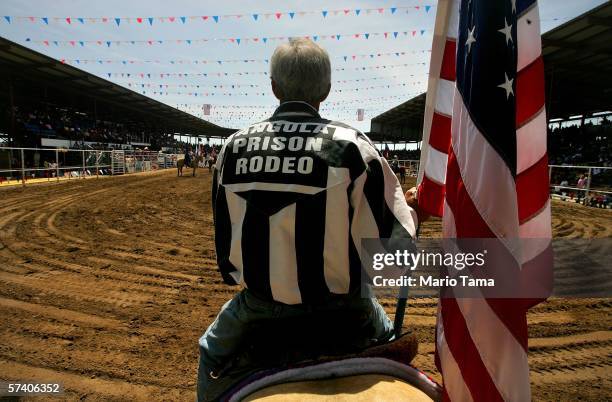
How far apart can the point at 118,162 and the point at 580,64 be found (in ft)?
84.9

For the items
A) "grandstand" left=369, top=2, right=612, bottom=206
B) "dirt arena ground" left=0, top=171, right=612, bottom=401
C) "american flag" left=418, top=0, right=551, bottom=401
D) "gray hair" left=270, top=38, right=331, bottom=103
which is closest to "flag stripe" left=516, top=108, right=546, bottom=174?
"american flag" left=418, top=0, right=551, bottom=401

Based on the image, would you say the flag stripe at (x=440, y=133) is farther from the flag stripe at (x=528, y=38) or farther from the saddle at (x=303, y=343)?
the saddle at (x=303, y=343)

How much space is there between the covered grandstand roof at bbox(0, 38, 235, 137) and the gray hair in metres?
19.8

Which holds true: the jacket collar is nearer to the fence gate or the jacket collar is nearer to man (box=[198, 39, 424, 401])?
man (box=[198, 39, 424, 401])

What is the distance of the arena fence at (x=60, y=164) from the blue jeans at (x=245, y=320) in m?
15.3

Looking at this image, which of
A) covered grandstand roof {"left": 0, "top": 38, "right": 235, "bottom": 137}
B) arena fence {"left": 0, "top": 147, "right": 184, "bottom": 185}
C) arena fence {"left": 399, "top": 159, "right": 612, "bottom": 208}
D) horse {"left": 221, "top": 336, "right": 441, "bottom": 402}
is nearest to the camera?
horse {"left": 221, "top": 336, "right": 441, "bottom": 402}

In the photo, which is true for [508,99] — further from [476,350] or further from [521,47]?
[476,350]

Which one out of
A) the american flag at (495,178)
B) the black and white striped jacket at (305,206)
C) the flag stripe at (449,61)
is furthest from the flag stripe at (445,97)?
the black and white striped jacket at (305,206)

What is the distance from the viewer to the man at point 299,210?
4.14 ft

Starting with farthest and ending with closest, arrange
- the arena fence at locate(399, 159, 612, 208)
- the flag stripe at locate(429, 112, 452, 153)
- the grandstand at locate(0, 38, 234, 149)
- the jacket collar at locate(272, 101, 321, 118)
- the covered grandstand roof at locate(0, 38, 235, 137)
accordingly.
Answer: the grandstand at locate(0, 38, 234, 149)
the covered grandstand roof at locate(0, 38, 235, 137)
the arena fence at locate(399, 159, 612, 208)
the flag stripe at locate(429, 112, 452, 153)
the jacket collar at locate(272, 101, 321, 118)

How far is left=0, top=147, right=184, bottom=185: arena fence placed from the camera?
14.6 metres

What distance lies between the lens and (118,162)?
23047mm

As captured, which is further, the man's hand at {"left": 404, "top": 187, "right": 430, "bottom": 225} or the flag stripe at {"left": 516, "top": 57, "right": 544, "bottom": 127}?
the man's hand at {"left": 404, "top": 187, "right": 430, "bottom": 225}

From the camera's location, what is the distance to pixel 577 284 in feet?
15.2
